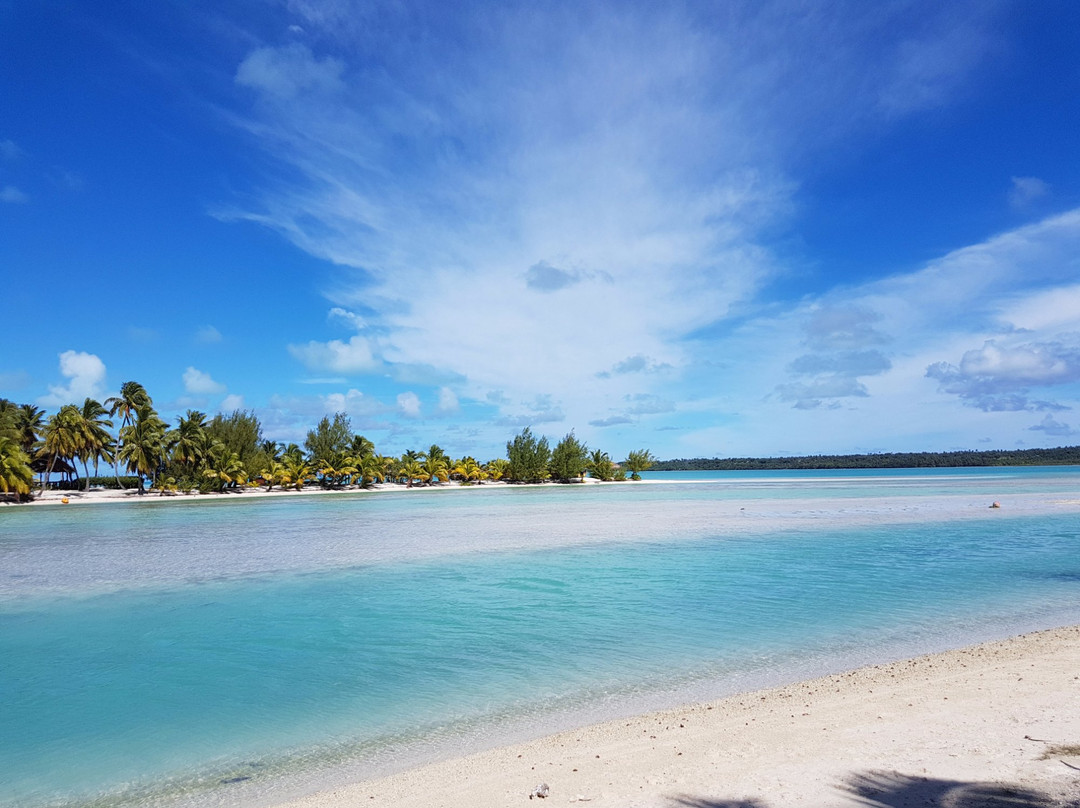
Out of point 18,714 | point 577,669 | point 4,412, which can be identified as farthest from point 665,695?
point 4,412

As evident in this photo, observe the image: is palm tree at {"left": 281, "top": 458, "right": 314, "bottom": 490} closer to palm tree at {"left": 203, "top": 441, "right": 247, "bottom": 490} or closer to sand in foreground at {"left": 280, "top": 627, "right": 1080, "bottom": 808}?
palm tree at {"left": 203, "top": 441, "right": 247, "bottom": 490}

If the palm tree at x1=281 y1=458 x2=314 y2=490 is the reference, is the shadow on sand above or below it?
below

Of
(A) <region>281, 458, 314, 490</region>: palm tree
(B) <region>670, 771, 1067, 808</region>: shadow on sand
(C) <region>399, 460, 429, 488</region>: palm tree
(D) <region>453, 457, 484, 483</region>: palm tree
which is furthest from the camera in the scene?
(D) <region>453, 457, 484, 483</region>: palm tree

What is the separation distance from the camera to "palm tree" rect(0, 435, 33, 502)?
48562 millimetres

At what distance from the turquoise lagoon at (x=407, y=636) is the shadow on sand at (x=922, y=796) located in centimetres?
244

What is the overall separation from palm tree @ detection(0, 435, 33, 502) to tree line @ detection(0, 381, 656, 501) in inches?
2.7

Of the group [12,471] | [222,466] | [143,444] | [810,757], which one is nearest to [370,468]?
[222,466]

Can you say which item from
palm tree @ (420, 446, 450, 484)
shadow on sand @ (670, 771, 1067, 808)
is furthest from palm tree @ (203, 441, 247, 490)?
shadow on sand @ (670, 771, 1067, 808)

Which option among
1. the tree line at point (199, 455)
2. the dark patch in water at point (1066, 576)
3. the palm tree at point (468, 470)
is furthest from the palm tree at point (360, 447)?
the dark patch in water at point (1066, 576)

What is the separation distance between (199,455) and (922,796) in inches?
2837

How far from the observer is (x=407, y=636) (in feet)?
33.7

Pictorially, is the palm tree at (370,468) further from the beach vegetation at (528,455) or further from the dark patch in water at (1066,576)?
the dark patch in water at (1066,576)

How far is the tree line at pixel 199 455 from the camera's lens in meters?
60.0

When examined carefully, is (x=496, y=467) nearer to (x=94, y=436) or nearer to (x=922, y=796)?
(x=94, y=436)
